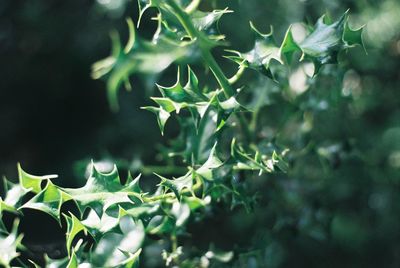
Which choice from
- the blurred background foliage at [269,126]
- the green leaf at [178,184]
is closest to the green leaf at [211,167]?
the green leaf at [178,184]

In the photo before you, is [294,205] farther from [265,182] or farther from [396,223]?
[396,223]

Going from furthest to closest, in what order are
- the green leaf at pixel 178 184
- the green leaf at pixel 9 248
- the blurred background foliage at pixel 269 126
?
the blurred background foliage at pixel 269 126, the green leaf at pixel 9 248, the green leaf at pixel 178 184

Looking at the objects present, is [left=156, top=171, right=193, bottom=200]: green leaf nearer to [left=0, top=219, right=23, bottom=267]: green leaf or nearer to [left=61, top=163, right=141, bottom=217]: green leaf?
[left=61, top=163, right=141, bottom=217]: green leaf

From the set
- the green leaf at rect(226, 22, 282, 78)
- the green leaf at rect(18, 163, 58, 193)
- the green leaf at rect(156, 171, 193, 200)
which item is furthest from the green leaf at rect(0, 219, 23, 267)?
the green leaf at rect(226, 22, 282, 78)

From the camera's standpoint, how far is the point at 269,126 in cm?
151

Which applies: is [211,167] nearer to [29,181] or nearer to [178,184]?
[178,184]

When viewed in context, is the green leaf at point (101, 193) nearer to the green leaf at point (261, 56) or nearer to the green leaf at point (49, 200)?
the green leaf at point (49, 200)

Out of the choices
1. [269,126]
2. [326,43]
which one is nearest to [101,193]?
[326,43]

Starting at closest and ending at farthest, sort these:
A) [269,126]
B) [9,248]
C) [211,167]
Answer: [211,167] < [9,248] < [269,126]

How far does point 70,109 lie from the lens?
2029 millimetres

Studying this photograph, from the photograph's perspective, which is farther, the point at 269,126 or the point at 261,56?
the point at 269,126

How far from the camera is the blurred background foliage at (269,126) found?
1164 millimetres

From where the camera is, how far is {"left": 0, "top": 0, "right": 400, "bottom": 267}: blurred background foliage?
1164 millimetres

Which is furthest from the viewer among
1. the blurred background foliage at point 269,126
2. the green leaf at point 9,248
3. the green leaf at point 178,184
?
the blurred background foliage at point 269,126
